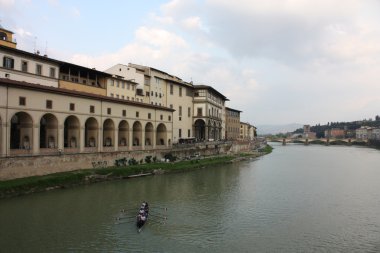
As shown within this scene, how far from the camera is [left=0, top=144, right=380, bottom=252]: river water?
63.1 ft

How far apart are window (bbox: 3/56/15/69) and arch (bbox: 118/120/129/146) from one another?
1657 cm

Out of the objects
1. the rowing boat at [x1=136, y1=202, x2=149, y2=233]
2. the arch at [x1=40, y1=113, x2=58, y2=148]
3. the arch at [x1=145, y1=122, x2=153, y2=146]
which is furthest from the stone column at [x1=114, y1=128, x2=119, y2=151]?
the rowing boat at [x1=136, y1=202, x2=149, y2=233]

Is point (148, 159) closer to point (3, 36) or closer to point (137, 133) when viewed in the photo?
point (137, 133)

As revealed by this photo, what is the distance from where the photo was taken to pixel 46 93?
35344mm

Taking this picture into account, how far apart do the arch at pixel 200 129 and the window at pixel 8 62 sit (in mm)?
44390

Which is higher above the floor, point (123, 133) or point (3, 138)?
point (123, 133)

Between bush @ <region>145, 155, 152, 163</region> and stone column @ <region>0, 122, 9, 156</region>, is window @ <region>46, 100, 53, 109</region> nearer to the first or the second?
stone column @ <region>0, 122, 9, 156</region>

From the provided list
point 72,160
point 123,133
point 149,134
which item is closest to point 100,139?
point 72,160

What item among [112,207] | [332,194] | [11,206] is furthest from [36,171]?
[332,194]

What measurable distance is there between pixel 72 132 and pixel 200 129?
41186 mm

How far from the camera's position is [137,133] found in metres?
52.2

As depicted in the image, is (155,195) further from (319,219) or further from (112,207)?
(319,219)

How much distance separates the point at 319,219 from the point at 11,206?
23.9 metres

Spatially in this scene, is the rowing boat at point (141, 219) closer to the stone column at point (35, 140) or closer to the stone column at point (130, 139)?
the stone column at point (35, 140)
